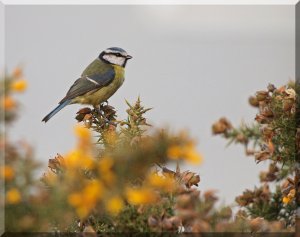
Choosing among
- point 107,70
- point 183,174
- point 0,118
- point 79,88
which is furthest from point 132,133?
point 107,70

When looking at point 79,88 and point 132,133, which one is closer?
point 132,133

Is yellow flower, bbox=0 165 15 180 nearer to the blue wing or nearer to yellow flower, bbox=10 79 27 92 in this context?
yellow flower, bbox=10 79 27 92

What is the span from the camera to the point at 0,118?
49 cm

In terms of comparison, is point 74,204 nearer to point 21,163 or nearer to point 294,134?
point 21,163

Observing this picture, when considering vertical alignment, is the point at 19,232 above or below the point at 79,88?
below

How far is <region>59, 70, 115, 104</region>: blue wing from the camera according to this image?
61.2 inches

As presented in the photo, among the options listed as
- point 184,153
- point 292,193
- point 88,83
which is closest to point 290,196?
point 292,193

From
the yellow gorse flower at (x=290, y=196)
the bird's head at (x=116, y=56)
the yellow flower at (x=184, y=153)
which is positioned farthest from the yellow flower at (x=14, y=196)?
the bird's head at (x=116, y=56)

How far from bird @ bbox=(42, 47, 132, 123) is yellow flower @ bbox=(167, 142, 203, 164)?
104 centimetres

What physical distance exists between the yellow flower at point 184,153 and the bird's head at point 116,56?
4.02ft

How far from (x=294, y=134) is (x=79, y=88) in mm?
740

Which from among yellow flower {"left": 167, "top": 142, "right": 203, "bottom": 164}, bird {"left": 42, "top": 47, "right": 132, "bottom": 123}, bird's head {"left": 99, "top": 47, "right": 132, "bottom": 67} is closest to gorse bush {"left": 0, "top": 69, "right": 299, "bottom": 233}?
yellow flower {"left": 167, "top": 142, "right": 203, "bottom": 164}

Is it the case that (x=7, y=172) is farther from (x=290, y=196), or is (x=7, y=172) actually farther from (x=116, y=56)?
(x=116, y=56)

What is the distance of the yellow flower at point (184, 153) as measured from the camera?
39cm
